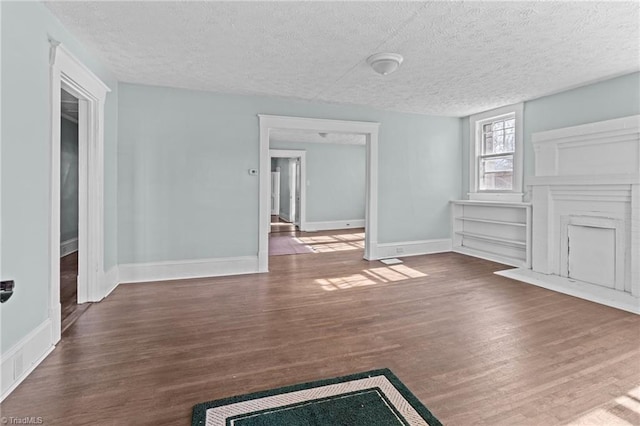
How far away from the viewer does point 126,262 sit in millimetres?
4141

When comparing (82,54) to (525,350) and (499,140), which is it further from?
(499,140)

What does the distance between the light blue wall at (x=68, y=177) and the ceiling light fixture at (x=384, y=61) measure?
222 inches

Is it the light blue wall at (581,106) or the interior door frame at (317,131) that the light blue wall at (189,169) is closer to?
the interior door frame at (317,131)

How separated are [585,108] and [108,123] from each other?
5882 mm

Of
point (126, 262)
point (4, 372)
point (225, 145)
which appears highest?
point (225, 145)

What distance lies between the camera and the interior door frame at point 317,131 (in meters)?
4.67

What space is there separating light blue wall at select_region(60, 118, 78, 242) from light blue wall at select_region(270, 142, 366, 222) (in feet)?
14.7

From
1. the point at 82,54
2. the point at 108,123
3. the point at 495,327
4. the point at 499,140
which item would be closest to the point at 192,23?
the point at 82,54

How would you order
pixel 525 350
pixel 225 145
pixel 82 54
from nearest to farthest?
pixel 525 350, pixel 82 54, pixel 225 145

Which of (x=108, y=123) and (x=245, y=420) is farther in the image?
(x=108, y=123)

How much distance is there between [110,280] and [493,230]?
5.69 meters

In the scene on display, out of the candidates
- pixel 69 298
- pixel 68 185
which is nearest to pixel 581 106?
pixel 69 298

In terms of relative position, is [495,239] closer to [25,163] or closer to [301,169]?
[301,169]

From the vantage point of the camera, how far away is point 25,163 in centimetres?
209
